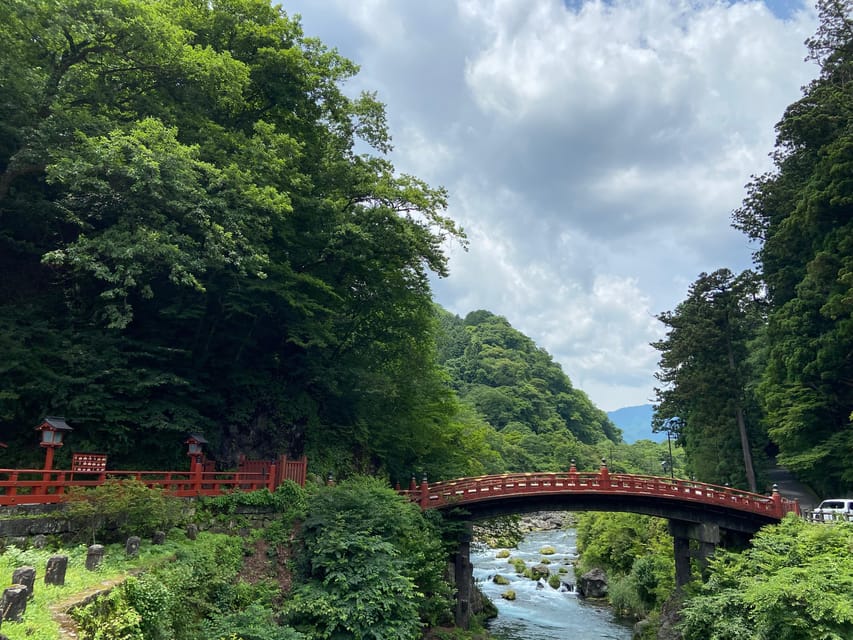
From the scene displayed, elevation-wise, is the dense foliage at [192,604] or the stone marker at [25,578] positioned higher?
the stone marker at [25,578]

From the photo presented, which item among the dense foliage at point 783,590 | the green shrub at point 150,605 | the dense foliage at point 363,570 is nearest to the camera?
the green shrub at point 150,605

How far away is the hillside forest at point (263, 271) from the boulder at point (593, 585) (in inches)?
369

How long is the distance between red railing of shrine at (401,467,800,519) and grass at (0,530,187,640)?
11.7 meters

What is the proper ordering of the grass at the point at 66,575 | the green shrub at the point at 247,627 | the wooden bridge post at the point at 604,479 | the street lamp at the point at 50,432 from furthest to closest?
the wooden bridge post at the point at 604,479, the street lamp at the point at 50,432, the green shrub at the point at 247,627, the grass at the point at 66,575

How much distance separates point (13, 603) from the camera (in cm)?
613

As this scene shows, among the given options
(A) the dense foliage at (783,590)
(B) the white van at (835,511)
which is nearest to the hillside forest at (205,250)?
(A) the dense foliage at (783,590)

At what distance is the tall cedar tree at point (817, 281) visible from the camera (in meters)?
23.8

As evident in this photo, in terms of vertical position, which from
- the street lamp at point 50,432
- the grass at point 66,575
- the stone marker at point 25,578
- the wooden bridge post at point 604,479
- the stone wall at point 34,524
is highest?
the street lamp at point 50,432

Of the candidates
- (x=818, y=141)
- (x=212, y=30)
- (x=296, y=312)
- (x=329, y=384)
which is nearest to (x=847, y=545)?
(x=329, y=384)

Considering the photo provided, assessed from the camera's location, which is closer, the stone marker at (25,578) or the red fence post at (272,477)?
the stone marker at (25,578)

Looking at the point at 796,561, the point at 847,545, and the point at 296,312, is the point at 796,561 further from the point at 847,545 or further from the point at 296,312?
the point at 296,312

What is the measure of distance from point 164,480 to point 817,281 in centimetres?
2805

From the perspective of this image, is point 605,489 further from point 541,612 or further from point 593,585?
point 593,585

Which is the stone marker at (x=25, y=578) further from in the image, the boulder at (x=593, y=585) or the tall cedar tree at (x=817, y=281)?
the boulder at (x=593, y=585)
